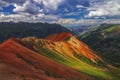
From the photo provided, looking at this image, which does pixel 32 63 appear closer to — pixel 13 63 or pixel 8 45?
pixel 13 63

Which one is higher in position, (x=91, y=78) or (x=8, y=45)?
(x=8, y=45)

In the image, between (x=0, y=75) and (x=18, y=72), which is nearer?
(x=0, y=75)

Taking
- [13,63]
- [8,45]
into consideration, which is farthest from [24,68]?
[8,45]

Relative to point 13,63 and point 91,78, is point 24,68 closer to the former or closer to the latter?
point 13,63

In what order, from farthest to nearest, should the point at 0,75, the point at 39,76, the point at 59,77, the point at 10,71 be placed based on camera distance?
the point at 59,77 < the point at 39,76 < the point at 10,71 < the point at 0,75

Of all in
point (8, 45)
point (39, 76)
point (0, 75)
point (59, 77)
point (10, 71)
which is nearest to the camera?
point (0, 75)

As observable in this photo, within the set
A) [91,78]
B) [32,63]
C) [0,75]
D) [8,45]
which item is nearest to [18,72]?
[0,75]
